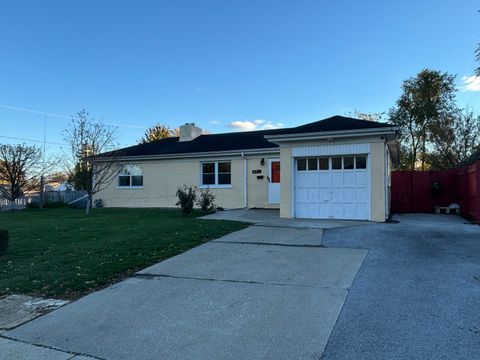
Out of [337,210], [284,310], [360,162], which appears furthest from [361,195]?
[284,310]

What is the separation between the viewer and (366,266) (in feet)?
22.5

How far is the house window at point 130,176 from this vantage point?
69.8 ft

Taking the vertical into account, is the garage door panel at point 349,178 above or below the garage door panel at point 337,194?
above

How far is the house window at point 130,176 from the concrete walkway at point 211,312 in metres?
14.3

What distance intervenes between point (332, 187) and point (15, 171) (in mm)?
18709

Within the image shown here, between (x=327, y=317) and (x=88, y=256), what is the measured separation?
17.4 ft

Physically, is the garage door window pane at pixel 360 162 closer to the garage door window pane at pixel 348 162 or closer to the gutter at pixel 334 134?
the garage door window pane at pixel 348 162

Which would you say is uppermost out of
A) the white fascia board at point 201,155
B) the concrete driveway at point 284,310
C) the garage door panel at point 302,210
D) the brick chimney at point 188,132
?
the brick chimney at point 188,132

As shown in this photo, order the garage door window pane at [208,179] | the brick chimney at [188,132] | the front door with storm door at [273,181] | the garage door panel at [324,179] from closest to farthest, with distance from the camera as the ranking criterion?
the garage door panel at [324,179] < the front door with storm door at [273,181] < the garage door window pane at [208,179] < the brick chimney at [188,132]

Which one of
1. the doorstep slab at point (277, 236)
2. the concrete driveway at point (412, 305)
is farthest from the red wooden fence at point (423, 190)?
the concrete driveway at point (412, 305)

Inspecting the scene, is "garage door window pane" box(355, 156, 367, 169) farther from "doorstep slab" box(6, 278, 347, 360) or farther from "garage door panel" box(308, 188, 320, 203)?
"doorstep slab" box(6, 278, 347, 360)

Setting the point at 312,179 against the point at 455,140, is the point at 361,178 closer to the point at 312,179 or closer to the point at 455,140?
the point at 312,179

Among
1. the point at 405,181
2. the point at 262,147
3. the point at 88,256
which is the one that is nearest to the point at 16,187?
the point at 262,147

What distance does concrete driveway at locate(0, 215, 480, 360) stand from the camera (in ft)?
12.5
